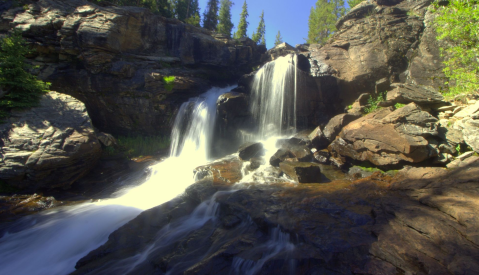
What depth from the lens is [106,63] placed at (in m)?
15.9

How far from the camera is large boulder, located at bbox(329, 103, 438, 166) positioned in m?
7.85

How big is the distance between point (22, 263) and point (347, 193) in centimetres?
948

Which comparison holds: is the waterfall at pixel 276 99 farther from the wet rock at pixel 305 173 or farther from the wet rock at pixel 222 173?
the wet rock at pixel 305 173

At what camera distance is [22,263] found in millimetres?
5754

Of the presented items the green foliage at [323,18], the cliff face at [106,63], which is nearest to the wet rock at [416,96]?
the cliff face at [106,63]

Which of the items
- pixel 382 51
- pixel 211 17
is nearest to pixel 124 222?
pixel 382 51

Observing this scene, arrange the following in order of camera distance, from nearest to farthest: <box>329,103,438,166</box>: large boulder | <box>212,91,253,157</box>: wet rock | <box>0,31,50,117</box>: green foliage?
<box>329,103,438,166</box>: large boulder < <box>0,31,50,117</box>: green foliage < <box>212,91,253,157</box>: wet rock

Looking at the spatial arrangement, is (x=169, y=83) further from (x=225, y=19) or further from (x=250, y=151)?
(x=225, y=19)

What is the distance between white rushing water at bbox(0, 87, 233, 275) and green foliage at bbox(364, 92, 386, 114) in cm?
1088

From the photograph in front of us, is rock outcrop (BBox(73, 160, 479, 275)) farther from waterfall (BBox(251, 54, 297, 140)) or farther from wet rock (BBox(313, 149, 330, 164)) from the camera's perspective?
waterfall (BBox(251, 54, 297, 140))

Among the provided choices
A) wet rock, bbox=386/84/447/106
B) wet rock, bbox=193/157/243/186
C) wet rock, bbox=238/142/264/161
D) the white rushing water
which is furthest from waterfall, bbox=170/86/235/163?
wet rock, bbox=386/84/447/106

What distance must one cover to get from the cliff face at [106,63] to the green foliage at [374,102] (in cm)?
1257

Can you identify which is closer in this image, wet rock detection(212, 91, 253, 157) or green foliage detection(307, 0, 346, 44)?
wet rock detection(212, 91, 253, 157)

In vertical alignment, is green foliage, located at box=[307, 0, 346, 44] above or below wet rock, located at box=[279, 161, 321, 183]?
above
